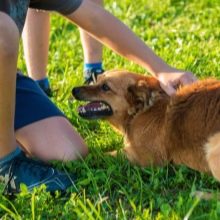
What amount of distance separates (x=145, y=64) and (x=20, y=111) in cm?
83

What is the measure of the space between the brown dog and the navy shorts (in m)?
0.22

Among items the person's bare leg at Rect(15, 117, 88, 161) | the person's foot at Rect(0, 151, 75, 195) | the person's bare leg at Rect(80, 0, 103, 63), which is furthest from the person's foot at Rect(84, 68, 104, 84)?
the person's foot at Rect(0, 151, 75, 195)

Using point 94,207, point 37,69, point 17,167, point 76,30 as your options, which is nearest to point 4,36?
point 17,167

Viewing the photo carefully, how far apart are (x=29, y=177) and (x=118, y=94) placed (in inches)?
32.0

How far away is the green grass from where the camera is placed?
3.57m

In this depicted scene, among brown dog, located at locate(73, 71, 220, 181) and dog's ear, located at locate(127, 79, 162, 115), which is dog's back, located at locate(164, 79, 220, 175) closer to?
brown dog, located at locate(73, 71, 220, 181)

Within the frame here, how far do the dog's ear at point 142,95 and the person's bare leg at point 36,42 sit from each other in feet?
4.13

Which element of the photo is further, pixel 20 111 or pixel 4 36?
pixel 20 111

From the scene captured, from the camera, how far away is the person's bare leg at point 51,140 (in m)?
4.32

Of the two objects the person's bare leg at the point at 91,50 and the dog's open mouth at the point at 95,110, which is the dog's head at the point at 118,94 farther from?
the person's bare leg at the point at 91,50

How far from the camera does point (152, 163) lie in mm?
4109

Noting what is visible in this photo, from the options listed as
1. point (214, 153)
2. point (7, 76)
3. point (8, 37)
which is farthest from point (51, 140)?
point (214, 153)

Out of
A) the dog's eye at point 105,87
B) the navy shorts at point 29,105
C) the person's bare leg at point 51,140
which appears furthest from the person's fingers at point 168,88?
the navy shorts at point 29,105

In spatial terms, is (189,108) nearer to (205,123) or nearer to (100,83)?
(205,123)
